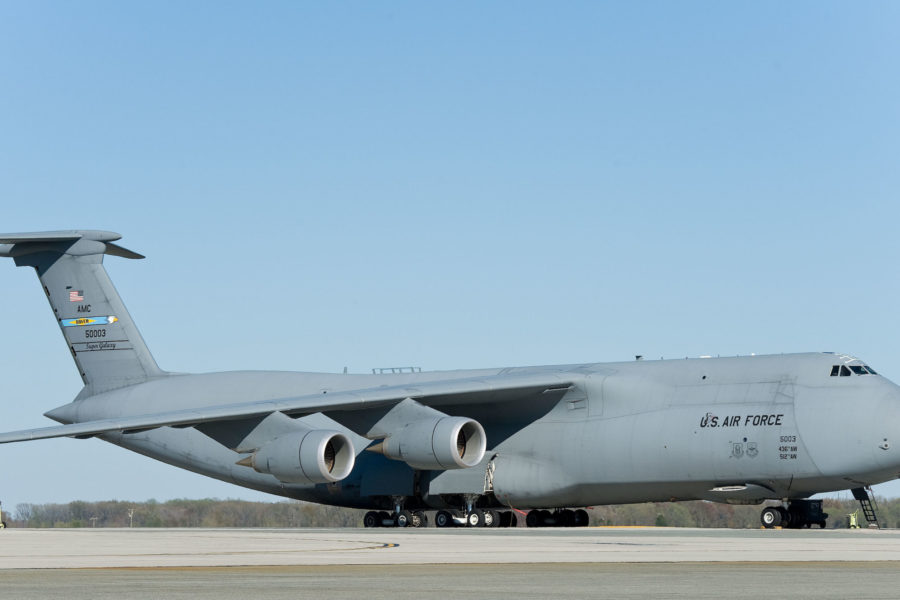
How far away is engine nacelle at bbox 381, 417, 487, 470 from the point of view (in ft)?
80.5

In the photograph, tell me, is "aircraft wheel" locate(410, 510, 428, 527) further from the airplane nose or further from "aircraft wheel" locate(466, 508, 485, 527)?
Result: the airplane nose

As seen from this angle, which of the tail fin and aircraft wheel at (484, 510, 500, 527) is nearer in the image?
aircraft wheel at (484, 510, 500, 527)

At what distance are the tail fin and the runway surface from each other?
13566 mm

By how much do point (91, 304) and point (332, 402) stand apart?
9953 millimetres

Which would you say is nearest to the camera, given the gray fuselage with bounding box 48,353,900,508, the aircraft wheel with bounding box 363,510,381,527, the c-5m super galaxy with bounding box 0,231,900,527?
the gray fuselage with bounding box 48,353,900,508

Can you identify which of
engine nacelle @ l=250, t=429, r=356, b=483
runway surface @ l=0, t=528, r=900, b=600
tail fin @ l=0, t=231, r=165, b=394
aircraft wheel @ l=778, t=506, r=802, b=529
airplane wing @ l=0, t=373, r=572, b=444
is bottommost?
runway surface @ l=0, t=528, r=900, b=600

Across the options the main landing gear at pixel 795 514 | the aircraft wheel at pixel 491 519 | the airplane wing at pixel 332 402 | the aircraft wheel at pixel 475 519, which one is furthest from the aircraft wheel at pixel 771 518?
the aircraft wheel at pixel 475 519

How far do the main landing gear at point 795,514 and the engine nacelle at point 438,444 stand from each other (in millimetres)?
5329

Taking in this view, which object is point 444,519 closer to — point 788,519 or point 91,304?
point 788,519

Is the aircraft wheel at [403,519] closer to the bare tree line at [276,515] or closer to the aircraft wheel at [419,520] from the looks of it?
the aircraft wheel at [419,520]

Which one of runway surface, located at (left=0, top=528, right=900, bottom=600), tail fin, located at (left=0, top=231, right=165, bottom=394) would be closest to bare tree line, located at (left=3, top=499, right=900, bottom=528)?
tail fin, located at (left=0, top=231, right=165, bottom=394)

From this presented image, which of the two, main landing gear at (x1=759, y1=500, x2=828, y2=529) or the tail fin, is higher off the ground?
the tail fin

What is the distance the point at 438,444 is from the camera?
2453 cm

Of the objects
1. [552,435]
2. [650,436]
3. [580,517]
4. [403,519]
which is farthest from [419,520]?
[650,436]
